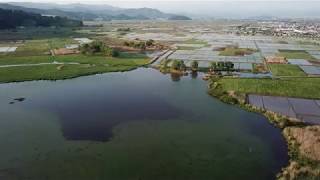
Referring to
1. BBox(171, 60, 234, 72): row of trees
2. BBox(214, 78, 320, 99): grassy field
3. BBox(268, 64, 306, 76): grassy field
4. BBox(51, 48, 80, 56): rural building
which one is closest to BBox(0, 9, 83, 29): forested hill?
BBox(51, 48, 80, 56): rural building

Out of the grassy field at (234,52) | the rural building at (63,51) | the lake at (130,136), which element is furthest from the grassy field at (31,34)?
the lake at (130,136)

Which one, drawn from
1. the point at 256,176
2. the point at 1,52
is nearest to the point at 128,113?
the point at 256,176

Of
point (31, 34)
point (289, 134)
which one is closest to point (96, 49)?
point (289, 134)

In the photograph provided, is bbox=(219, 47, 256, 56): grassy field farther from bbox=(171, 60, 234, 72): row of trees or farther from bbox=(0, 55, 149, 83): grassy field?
bbox=(0, 55, 149, 83): grassy field

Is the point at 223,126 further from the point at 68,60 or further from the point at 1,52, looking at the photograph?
the point at 1,52

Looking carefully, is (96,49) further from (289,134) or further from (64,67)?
(289,134)

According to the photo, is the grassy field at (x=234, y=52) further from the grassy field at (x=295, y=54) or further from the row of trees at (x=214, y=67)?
the row of trees at (x=214, y=67)
